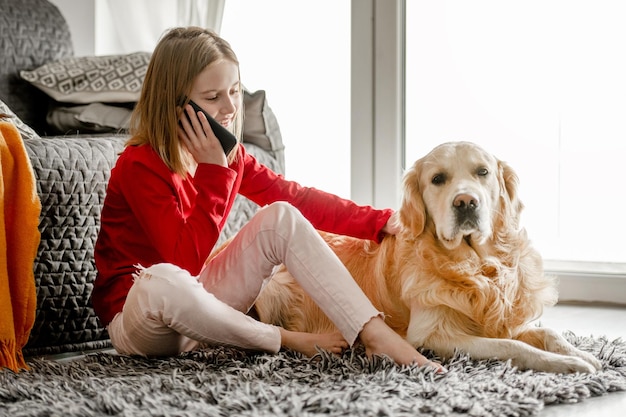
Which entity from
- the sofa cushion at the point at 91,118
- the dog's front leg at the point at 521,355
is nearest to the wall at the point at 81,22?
the sofa cushion at the point at 91,118

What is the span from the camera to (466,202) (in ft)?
5.71

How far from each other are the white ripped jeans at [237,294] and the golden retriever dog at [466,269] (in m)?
0.18

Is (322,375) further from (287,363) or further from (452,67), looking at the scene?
(452,67)

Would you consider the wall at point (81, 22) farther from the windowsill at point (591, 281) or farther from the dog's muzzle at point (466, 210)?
the dog's muzzle at point (466, 210)

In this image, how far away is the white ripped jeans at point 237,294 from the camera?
1642 millimetres

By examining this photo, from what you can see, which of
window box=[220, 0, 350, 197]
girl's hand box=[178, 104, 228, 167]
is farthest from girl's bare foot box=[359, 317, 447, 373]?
window box=[220, 0, 350, 197]

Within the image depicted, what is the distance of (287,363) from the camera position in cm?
169

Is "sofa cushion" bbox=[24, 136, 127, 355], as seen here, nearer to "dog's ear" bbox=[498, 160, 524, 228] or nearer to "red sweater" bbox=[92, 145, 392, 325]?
"red sweater" bbox=[92, 145, 392, 325]

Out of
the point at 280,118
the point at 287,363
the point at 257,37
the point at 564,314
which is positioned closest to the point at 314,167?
the point at 280,118

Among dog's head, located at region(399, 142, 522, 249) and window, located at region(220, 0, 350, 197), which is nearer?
dog's head, located at region(399, 142, 522, 249)

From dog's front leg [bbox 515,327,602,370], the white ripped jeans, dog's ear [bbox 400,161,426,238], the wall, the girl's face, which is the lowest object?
dog's front leg [bbox 515,327,602,370]

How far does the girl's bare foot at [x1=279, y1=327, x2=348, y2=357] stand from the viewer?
1.77m

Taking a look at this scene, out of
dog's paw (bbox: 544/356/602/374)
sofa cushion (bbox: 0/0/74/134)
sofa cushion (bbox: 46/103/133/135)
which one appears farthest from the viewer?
sofa cushion (bbox: 0/0/74/134)

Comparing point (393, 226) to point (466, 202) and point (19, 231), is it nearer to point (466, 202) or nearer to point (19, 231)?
point (466, 202)
